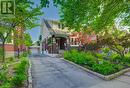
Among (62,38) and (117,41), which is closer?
(117,41)

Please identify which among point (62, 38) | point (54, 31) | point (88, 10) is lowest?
point (62, 38)

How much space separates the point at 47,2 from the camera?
8.59 m

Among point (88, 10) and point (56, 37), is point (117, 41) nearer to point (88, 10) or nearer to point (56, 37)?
point (88, 10)

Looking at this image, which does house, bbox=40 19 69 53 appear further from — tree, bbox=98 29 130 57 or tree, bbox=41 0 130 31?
tree, bbox=41 0 130 31

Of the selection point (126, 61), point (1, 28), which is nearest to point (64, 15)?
point (1, 28)

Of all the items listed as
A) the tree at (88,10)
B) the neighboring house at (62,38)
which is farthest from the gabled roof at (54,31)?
the tree at (88,10)

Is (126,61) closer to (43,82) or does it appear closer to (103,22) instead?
(103,22)

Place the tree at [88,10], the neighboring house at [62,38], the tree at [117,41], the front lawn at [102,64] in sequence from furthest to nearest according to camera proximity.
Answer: the neighboring house at [62,38] < the tree at [117,41] < the front lawn at [102,64] < the tree at [88,10]

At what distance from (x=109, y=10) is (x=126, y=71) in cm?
546

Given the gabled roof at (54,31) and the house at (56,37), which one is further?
the gabled roof at (54,31)

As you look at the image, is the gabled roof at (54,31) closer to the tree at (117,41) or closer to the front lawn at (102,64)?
the front lawn at (102,64)

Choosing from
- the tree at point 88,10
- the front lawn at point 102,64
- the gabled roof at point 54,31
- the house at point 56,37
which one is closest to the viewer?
the tree at point 88,10

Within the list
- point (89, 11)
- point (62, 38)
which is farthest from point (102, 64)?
point (62, 38)

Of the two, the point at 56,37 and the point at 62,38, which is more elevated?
the point at 56,37
